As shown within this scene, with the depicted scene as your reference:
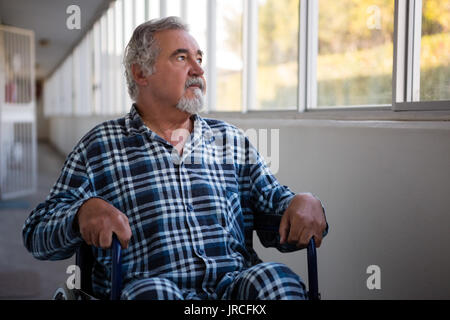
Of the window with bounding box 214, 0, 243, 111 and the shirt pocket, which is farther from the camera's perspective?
the window with bounding box 214, 0, 243, 111

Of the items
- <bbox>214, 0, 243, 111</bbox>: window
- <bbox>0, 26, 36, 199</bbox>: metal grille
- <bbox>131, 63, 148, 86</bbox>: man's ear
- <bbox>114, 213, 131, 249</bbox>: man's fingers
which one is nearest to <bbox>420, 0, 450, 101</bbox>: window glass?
<bbox>131, 63, 148, 86</bbox>: man's ear

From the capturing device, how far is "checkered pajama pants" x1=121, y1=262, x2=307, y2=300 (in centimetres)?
123

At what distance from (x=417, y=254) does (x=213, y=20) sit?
2.50 m

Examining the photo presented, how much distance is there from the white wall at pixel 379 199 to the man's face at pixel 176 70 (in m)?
0.65

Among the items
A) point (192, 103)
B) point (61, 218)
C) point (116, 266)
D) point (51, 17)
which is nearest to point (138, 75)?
point (192, 103)

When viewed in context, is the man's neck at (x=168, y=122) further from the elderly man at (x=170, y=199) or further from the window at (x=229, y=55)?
the window at (x=229, y=55)

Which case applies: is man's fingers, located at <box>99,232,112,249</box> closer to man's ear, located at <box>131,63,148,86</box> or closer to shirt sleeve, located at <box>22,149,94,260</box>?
shirt sleeve, located at <box>22,149,94,260</box>

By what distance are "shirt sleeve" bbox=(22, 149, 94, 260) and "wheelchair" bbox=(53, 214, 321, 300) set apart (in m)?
0.06

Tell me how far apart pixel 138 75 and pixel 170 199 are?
19.5 inches

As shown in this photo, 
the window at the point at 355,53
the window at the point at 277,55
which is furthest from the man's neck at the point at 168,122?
the window at the point at 277,55

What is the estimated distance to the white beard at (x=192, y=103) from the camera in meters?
1.63

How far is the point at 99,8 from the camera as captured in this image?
7305 mm

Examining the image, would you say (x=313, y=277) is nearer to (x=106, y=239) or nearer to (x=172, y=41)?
(x=106, y=239)
